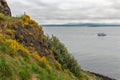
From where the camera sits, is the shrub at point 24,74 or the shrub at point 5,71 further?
the shrub at point 24,74

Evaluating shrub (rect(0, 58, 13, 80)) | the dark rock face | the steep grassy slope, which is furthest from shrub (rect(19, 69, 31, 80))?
the dark rock face

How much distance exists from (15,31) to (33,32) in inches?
104

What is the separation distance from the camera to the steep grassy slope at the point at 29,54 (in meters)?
12.3

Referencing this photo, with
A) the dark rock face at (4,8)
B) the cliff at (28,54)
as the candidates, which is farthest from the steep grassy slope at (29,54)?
the dark rock face at (4,8)

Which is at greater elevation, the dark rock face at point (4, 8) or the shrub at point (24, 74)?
the dark rock face at point (4, 8)

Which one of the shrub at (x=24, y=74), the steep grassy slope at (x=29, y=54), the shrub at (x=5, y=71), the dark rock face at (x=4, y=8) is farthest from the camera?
the dark rock face at (x=4, y=8)

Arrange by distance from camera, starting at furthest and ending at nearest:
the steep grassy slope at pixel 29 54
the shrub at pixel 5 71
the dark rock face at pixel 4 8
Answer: the dark rock face at pixel 4 8
the steep grassy slope at pixel 29 54
the shrub at pixel 5 71

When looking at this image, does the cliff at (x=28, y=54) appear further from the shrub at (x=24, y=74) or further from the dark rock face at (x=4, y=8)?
the dark rock face at (x=4, y=8)

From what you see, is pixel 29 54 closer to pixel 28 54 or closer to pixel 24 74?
pixel 28 54

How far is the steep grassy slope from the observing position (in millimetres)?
12340

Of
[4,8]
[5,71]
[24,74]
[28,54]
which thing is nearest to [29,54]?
[28,54]

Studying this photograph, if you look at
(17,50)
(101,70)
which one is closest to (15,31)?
(17,50)

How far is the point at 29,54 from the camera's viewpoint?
17.1 m

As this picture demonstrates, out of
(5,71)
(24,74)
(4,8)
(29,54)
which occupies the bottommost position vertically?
(24,74)
